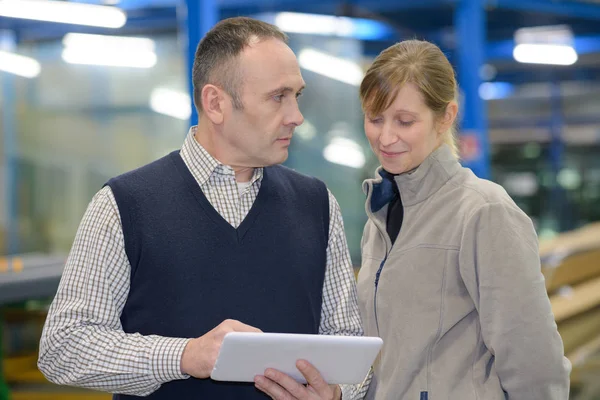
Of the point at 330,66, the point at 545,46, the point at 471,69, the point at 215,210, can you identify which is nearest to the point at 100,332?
the point at 215,210

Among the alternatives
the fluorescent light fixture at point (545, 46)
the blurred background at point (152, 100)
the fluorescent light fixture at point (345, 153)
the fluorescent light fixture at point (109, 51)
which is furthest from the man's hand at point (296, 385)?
the fluorescent light fixture at point (545, 46)

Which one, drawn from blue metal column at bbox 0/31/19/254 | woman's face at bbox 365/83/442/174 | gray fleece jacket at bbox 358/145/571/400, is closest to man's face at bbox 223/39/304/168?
woman's face at bbox 365/83/442/174

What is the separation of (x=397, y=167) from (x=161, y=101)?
20.0 ft

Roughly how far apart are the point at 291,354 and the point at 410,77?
774 millimetres

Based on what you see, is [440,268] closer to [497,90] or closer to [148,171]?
[148,171]

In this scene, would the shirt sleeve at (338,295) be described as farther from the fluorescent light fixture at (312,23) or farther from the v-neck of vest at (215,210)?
the fluorescent light fixture at (312,23)

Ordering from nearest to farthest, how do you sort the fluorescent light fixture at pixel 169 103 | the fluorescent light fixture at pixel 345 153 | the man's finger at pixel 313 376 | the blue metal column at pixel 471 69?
the man's finger at pixel 313 376
the fluorescent light fixture at pixel 345 153
the blue metal column at pixel 471 69
the fluorescent light fixture at pixel 169 103

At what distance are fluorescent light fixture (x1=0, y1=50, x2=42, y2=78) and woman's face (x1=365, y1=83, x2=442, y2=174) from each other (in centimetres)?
659

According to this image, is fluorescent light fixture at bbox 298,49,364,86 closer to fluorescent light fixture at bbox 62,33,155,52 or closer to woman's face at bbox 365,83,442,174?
fluorescent light fixture at bbox 62,33,155,52

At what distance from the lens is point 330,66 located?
7211 millimetres

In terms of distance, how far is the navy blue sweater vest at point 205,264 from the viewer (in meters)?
1.76

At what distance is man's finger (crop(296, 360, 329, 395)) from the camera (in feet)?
5.41

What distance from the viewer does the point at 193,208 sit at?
1.84 m

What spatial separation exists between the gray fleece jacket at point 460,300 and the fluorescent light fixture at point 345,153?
5180mm
